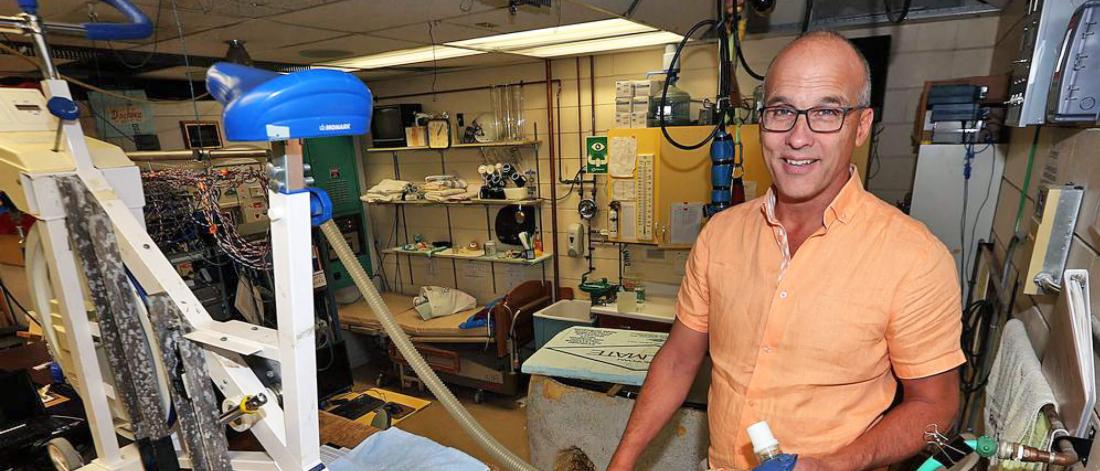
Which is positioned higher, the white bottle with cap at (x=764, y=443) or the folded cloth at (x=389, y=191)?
the folded cloth at (x=389, y=191)

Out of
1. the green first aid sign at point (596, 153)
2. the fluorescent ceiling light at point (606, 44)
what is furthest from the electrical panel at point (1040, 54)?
A: the green first aid sign at point (596, 153)

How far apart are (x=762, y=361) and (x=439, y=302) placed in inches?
145

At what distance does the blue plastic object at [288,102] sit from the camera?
58 centimetres

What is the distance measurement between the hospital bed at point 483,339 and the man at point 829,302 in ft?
9.60

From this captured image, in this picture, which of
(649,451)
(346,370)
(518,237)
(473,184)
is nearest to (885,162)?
(649,451)

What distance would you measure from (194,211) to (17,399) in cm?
Result: 109

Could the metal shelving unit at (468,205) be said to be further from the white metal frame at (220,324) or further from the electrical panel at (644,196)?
the white metal frame at (220,324)

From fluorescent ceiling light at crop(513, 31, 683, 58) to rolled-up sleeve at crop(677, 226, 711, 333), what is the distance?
214 cm

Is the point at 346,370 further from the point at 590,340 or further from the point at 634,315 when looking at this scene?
the point at 590,340

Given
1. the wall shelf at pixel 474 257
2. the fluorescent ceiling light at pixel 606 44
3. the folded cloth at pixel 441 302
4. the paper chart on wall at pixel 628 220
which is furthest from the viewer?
the folded cloth at pixel 441 302

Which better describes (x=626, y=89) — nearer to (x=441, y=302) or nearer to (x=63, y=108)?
(x=441, y=302)

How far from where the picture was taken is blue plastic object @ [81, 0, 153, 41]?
101cm

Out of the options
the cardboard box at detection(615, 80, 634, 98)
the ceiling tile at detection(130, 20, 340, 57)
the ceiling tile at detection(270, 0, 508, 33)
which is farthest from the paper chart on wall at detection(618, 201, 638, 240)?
the ceiling tile at detection(130, 20, 340, 57)

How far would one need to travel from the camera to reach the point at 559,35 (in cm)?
296
